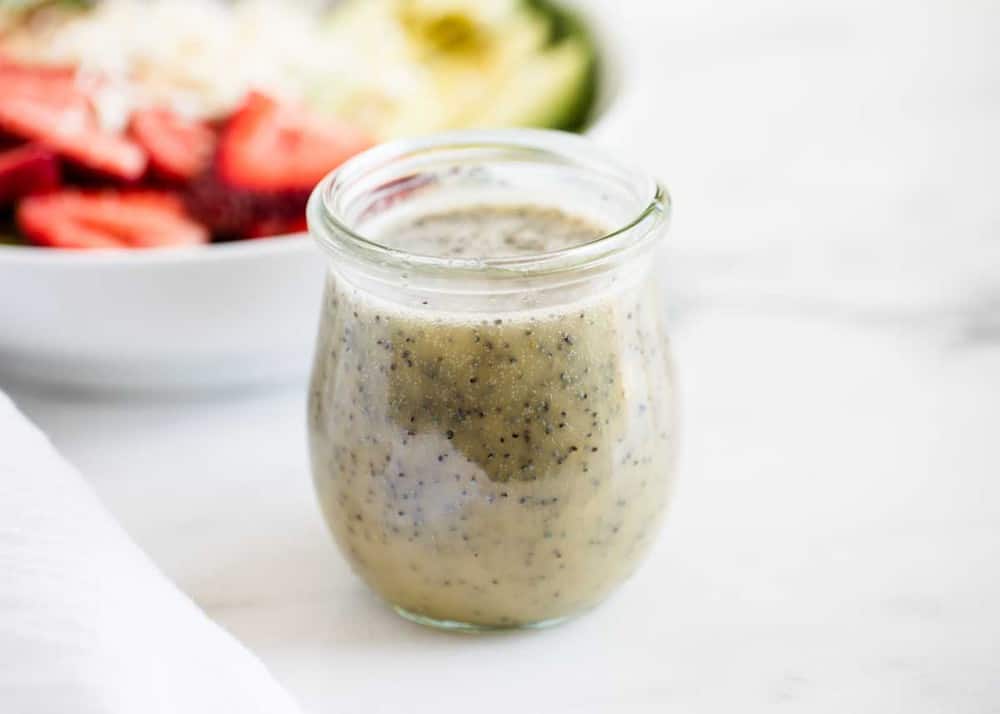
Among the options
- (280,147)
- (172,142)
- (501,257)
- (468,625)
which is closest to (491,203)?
(501,257)

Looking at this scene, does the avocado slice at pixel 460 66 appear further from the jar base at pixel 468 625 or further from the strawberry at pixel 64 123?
the jar base at pixel 468 625

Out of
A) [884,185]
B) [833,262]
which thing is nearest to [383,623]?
[833,262]

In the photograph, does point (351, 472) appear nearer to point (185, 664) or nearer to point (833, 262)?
point (185, 664)

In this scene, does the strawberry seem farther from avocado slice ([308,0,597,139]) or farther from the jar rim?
the jar rim

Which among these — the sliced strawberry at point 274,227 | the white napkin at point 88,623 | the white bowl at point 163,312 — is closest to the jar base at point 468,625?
the white napkin at point 88,623

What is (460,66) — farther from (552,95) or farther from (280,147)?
(280,147)
